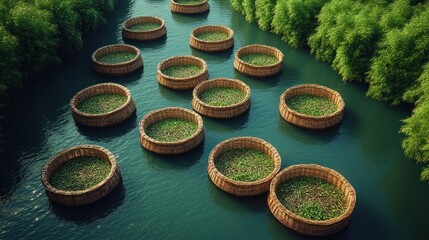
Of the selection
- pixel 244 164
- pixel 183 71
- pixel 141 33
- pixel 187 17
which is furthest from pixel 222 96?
pixel 187 17

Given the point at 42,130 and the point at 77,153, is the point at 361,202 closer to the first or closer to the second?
the point at 77,153

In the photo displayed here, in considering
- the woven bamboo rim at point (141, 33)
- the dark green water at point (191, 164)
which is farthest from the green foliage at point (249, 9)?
the woven bamboo rim at point (141, 33)

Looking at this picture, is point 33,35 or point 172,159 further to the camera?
point 33,35

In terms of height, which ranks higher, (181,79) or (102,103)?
(181,79)

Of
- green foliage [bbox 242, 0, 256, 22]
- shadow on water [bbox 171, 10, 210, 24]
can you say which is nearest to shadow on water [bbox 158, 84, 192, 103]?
shadow on water [bbox 171, 10, 210, 24]

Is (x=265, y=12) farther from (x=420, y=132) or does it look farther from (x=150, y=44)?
(x=420, y=132)

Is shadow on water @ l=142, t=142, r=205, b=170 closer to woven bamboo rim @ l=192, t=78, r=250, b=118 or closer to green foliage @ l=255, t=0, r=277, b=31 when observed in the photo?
woven bamboo rim @ l=192, t=78, r=250, b=118
